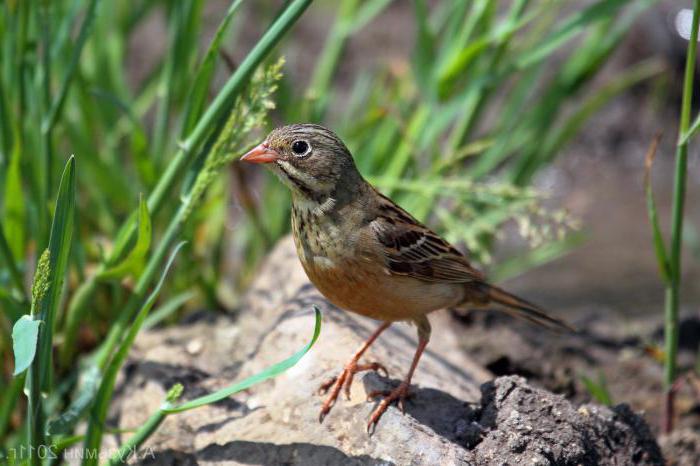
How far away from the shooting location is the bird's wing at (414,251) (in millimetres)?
3895

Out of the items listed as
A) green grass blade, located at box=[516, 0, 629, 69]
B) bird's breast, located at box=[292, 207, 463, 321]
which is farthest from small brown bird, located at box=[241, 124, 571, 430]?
green grass blade, located at box=[516, 0, 629, 69]

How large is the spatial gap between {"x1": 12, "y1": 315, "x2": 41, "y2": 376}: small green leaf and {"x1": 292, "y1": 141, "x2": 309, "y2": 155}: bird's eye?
134 cm

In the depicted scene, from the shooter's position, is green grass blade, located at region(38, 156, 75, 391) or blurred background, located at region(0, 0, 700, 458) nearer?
green grass blade, located at region(38, 156, 75, 391)

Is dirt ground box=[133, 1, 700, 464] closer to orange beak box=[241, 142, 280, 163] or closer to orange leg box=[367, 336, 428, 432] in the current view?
orange leg box=[367, 336, 428, 432]

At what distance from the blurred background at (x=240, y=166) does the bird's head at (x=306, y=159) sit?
18cm

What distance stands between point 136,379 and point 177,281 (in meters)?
0.93

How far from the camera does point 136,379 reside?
14.9 feet

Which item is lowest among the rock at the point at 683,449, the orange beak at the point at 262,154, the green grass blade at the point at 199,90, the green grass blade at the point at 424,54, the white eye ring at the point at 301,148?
the rock at the point at 683,449

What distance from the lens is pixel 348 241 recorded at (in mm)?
3732

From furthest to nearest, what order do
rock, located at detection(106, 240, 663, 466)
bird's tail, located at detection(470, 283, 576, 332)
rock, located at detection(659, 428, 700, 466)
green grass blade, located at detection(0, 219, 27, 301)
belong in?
1. bird's tail, located at detection(470, 283, 576, 332)
2. rock, located at detection(659, 428, 700, 466)
3. green grass blade, located at detection(0, 219, 27, 301)
4. rock, located at detection(106, 240, 663, 466)

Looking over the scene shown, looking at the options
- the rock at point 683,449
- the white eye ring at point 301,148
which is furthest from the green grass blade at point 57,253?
the rock at point 683,449

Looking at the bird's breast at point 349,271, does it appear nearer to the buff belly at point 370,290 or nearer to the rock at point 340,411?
the buff belly at point 370,290

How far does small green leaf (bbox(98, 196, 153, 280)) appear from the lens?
3.61 meters

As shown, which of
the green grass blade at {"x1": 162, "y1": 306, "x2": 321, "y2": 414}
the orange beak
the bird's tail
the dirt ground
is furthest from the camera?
the dirt ground
